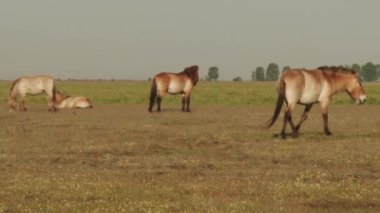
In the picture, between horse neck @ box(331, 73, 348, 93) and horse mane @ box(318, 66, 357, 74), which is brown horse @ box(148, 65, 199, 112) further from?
horse neck @ box(331, 73, 348, 93)

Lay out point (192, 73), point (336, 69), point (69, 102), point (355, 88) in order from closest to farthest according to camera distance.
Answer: point (336, 69) < point (355, 88) < point (192, 73) < point (69, 102)

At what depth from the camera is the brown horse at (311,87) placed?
19.2m

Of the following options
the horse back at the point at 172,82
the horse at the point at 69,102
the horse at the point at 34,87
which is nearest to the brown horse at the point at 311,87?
the horse back at the point at 172,82

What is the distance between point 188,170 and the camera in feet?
44.7

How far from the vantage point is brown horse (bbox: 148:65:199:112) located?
3491 cm

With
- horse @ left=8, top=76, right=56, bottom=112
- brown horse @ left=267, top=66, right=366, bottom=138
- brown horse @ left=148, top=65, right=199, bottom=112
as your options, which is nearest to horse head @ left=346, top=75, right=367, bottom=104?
brown horse @ left=267, top=66, right=366, bottom=138

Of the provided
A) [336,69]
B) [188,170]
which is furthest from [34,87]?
[188,170]

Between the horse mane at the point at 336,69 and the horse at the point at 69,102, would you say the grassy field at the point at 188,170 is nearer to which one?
the horse mane at the point at 336,69

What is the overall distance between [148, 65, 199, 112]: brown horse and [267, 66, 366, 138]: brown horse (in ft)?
49.5

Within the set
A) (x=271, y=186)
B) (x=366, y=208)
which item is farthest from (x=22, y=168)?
(x=366, y=208)

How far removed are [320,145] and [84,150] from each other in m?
8.01

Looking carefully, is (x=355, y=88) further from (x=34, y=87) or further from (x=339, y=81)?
(x=34, y=87)

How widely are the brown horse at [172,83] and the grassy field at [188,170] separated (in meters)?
10.5

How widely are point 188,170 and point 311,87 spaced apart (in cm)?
818
